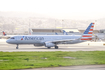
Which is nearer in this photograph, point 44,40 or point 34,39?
point 34,39

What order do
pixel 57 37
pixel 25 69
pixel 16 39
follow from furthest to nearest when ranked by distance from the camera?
pixel 57 37 → pixel 16 39 → pixel 25 69

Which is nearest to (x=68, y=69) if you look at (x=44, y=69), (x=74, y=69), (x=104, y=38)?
(x=74, y=69)

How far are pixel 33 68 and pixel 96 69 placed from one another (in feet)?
18.9

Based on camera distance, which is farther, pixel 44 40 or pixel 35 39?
pixel 44 40

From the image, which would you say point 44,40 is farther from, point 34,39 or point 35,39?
point 34,39

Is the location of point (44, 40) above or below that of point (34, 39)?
below

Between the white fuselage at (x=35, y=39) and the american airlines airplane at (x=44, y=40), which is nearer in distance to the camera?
the white fuselage at (x=35, y=39)

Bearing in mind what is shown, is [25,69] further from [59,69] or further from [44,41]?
[44,41]

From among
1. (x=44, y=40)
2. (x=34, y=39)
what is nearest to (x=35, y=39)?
(x=34, y=39)

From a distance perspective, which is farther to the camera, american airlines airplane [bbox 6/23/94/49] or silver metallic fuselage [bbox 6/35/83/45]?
american airlines airplane [bbox 6/23/94/49]

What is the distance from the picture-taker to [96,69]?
17.4m

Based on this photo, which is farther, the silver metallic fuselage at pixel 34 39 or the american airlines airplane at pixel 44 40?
the american airlines airplane at pixel 44 40

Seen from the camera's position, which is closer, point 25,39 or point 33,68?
point 33,68

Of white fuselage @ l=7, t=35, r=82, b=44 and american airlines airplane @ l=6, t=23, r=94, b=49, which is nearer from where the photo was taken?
white fuselage @ l=7, t=35, r=82, b=44
